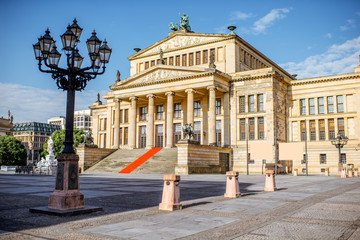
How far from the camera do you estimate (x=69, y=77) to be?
11289 mm

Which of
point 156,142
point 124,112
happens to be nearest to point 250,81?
point 156,142

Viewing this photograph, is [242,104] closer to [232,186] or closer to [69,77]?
[232,186]

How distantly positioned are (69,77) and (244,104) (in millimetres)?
40887

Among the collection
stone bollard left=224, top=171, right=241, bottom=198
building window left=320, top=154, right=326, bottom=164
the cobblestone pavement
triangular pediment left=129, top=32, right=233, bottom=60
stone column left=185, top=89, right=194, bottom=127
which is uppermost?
triangular pediment left=129, top=32, right=233, bottom=60

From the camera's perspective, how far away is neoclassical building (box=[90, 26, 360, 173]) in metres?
47.3

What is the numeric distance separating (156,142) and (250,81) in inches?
748

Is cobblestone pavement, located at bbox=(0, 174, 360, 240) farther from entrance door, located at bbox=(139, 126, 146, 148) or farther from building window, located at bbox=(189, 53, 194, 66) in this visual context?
entrance door, located at bbox=(139, 126, 146, 148)

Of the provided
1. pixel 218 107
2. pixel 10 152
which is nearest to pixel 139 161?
pixel 218 107

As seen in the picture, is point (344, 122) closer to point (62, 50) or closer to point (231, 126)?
point (231, 126)

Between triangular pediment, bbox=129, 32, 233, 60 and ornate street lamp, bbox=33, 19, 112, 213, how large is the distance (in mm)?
42683

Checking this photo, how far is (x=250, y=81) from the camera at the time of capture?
49188mm

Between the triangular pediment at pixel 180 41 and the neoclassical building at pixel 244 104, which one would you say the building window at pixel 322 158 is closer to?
the neoclassical building at pixel 244 104

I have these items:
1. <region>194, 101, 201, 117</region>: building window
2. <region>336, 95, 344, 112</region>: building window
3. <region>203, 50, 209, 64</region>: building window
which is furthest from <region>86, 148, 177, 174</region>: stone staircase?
<region>336, 95, 344, 112</region>: building window

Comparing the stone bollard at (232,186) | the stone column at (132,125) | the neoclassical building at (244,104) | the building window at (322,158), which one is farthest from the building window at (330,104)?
the stone bollard at (232,186)
